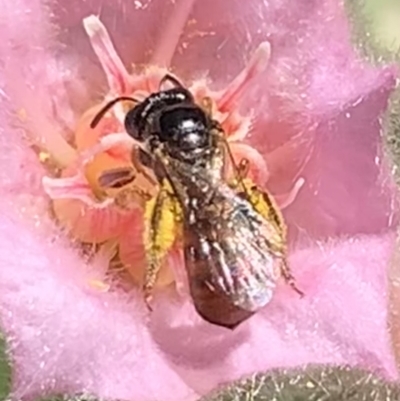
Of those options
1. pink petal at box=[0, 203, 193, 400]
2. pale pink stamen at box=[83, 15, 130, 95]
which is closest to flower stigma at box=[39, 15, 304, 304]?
pale pink stamen at box=[83, 15, 130, 95]

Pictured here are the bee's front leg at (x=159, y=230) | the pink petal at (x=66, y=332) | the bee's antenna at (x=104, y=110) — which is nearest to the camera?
the pink petal at (x=66, y=332)

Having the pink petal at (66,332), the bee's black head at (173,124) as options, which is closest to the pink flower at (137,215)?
the pink petal at (66,332)

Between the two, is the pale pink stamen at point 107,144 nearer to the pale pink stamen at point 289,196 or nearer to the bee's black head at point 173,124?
the bee's black head at point 173,124

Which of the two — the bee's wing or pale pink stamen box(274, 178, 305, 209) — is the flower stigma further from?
the bee's wing

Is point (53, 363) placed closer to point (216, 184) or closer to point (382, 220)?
point (216, 184)

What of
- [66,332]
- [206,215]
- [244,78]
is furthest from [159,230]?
A: [244,78]

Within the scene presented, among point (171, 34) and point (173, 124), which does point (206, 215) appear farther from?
point (171, 34)

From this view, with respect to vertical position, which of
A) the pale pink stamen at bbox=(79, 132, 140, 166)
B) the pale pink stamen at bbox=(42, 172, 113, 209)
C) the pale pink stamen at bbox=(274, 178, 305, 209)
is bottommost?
the pale pink stamen at bbox=(42, 172, 113, 209)
